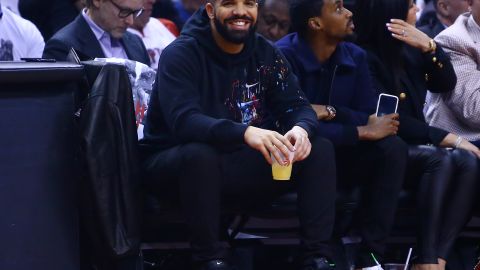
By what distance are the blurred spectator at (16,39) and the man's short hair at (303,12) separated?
167cm

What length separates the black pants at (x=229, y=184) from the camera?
14.7 ft

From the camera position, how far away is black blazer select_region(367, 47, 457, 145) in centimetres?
553

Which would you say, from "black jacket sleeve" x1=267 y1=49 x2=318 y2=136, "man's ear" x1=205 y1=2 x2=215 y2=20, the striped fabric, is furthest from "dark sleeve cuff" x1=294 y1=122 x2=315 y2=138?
the striped fabric

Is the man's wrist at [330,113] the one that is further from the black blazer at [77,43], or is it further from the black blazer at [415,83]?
the black blazer at [77,43]

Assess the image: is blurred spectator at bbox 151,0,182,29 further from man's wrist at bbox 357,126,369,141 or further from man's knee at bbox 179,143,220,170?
man's knee at bbox 179,143,220,170

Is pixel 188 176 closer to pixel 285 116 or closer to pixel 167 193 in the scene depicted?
pixel 167 193

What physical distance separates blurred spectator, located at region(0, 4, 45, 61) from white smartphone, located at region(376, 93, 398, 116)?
83.4 inches

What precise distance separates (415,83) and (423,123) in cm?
24

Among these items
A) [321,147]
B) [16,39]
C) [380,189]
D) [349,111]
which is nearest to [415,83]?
[349,111]

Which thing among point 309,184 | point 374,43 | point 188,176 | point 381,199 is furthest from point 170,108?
point 374,43

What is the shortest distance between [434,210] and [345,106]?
0.69 meters

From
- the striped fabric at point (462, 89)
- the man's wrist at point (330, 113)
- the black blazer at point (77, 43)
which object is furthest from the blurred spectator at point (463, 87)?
the black blazer at point (77, 43)

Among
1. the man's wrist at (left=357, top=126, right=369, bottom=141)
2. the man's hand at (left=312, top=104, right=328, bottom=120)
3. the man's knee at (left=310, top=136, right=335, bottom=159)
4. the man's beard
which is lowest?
the man's wrist at (left=357, top=126, right=369, bottom=141)

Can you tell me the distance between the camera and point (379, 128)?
17.2ft
